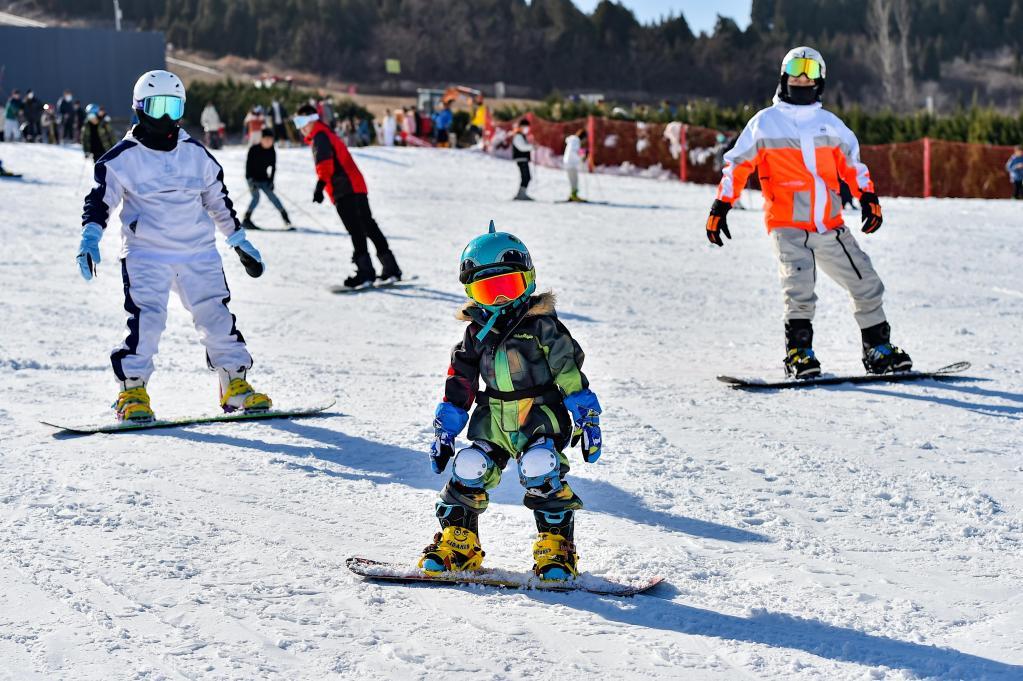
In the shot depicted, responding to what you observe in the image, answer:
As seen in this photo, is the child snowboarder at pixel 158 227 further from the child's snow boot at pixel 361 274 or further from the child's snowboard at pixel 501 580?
the child's snow boot at pixel 361 274

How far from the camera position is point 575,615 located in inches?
136

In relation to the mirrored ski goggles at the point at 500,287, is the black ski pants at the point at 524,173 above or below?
above

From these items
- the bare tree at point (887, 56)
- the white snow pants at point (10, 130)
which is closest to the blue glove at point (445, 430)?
the white snow pants at point (10, 130)

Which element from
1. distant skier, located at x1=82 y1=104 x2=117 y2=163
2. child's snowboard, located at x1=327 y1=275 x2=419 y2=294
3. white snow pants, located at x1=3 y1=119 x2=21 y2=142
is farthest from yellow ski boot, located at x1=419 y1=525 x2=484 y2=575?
white snow pants, located at x1=3 y1=119 x2=21 y2=142

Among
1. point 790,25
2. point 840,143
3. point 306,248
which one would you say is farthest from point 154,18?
point 840,143

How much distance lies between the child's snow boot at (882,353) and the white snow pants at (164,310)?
3.53 meters

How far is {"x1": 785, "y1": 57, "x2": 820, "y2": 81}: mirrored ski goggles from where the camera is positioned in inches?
257

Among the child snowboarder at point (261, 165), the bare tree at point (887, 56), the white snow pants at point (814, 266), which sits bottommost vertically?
the white snow pants at point (814, 266)

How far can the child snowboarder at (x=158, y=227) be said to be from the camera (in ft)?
18.4

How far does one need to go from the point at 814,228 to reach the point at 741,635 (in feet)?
12.3

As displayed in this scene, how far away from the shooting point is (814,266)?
675cm

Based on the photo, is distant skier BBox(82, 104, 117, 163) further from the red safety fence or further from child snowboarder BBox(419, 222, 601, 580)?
child snowboarder BBox(419, 222, 601, 580)

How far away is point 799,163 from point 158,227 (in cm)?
341

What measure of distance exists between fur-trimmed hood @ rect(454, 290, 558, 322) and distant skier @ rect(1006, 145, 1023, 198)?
19675 millimetres
